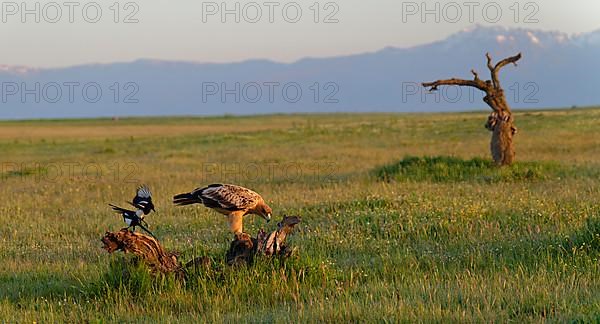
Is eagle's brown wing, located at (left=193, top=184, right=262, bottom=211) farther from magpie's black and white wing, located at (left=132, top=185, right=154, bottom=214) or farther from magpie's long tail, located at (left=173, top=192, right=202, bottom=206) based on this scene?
magpie's black and white wing, located at (left=132, top=185, right=154, bottom=214)

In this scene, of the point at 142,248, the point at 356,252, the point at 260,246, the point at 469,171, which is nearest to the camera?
the point at 142,248

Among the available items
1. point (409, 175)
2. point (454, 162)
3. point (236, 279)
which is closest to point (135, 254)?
point (236, 279)

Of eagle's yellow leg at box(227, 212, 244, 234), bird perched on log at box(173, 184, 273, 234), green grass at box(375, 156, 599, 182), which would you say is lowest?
green grass at box(375, 156, 599, 182)

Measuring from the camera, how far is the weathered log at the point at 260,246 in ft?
24.6

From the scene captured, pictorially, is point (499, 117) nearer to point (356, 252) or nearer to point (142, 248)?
point (356, 252)

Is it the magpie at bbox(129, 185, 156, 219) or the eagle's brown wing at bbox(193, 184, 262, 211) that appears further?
the eagle's brown wing at bbox(193, 184, 262, 211)

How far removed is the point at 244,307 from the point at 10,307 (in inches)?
89.5

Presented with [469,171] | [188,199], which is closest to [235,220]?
[188,199]

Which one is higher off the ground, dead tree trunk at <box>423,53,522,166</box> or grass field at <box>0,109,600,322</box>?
dead tree trunk at <box>423,53,522,166</box>

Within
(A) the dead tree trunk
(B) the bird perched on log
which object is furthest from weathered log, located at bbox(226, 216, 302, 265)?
(A) the dead tree trunk

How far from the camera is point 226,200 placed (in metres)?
7.80

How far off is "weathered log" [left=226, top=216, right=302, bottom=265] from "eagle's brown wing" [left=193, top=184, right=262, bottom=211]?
0.40m

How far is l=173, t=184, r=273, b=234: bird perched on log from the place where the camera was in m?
7.80

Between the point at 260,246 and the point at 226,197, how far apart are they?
701 mm
